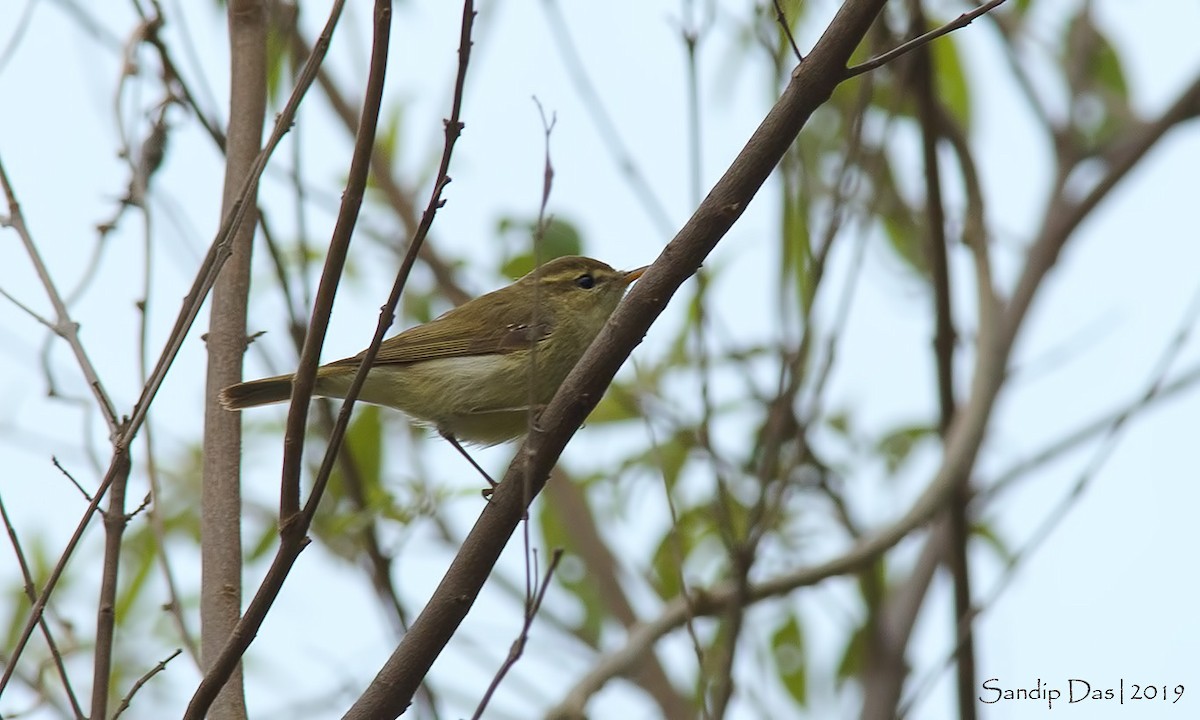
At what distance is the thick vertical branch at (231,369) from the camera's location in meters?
3.11

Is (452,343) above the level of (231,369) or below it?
above

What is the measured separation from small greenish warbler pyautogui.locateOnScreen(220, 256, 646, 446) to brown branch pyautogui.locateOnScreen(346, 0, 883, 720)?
144 centimetres

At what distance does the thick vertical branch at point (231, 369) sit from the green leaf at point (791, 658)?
2.98 metres

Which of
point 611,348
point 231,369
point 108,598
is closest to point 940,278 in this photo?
point 611,348

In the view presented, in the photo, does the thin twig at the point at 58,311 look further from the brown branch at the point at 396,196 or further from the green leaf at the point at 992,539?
the green leaf at the point at 992,539

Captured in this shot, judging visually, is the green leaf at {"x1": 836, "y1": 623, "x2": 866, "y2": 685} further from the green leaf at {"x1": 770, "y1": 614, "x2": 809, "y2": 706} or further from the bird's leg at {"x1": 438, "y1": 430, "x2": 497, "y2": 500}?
the bird's leg at {"x1": 438, "y1": 430, "x2": 497, "y2": 500}

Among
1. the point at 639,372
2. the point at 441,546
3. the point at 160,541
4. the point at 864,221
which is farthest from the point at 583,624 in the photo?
the point at 160,541

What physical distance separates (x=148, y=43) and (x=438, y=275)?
7.71ft

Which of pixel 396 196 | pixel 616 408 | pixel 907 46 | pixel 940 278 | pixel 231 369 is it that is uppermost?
pixel 396 196

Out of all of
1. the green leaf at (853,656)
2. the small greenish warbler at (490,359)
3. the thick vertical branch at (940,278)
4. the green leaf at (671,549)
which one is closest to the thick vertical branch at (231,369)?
the small greenish warbler at (490,359)

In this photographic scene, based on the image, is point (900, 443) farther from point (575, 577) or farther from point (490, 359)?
point (490, 359)

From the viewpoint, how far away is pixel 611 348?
9.68ft

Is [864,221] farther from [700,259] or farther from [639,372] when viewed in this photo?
[700,259]

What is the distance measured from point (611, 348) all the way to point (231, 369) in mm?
1100
